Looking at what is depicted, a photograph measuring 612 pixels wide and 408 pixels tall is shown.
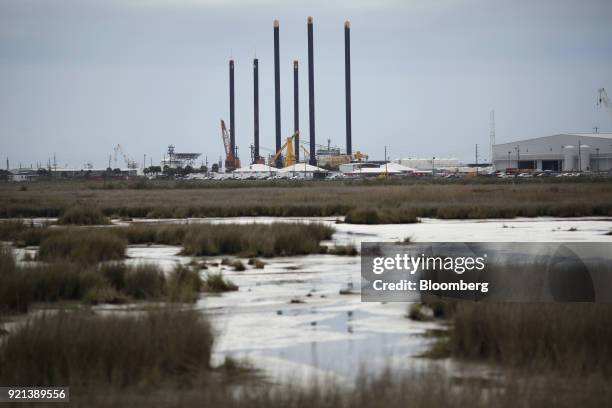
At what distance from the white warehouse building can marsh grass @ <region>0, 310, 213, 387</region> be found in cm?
15707

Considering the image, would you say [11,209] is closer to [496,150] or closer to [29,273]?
[29,273]

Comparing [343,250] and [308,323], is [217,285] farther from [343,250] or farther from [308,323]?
[343,250]

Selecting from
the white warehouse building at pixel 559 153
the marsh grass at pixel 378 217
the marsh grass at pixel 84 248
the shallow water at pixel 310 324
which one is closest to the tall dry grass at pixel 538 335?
the shallow water at pixel 310 324

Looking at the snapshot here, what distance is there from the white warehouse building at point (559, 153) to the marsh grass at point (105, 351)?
6184 inches

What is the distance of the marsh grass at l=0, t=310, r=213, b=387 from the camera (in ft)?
37.9

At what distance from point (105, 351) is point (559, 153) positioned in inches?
7030

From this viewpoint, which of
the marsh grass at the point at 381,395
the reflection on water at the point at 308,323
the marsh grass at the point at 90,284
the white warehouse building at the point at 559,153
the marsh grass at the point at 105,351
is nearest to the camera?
the marsh grass at the point at 381,395

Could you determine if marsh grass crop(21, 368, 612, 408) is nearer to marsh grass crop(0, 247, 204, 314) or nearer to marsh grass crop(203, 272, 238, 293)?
marsh grass crop(0, 247, 204, 314)

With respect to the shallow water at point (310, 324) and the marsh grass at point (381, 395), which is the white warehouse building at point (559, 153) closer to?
the shallow water at point (310, 324)

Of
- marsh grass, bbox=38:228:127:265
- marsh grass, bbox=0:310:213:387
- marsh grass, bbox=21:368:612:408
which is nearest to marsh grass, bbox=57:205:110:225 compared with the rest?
marsh grass, bbox=38:228:127:265

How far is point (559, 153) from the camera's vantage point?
182625 mm

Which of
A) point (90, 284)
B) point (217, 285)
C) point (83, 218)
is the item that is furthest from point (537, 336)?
point (83, 218)

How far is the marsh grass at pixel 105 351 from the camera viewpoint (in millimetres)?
11555

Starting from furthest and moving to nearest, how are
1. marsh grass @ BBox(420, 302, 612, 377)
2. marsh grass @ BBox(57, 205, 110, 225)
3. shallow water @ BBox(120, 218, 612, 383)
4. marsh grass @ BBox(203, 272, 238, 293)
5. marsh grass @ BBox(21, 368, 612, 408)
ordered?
marsh grass @ BBox(57, 205, 110, 225)
marsh grass @ BBox(203, 272, 238, 293)
shallow water @ BBox(120, 218, 612, 383)
marsh grass @ BBox(420, 302, 612, 377)
marsh grass @ BBox(21, 368, 612, 408)
